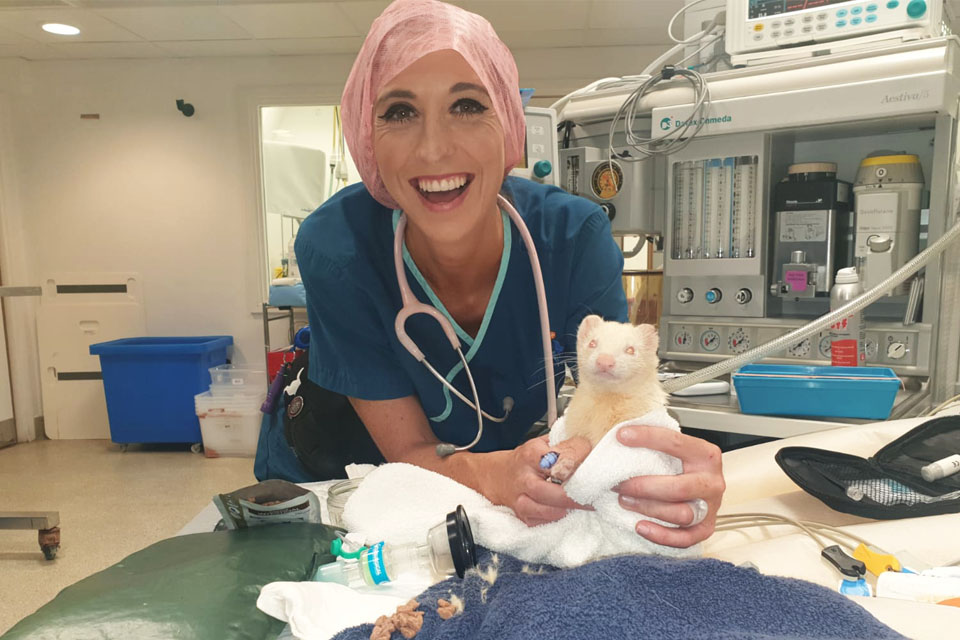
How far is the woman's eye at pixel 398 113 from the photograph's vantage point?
87 cm

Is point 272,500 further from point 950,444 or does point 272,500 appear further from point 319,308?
point 950,444

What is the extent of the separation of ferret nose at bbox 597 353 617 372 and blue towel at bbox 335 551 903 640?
0.59ft

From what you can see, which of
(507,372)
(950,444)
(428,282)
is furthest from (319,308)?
(950,444)

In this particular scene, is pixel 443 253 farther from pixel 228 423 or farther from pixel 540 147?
pixel 228 423

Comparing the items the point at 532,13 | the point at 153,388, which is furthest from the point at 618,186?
the point at 153,388

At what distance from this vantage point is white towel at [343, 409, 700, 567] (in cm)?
62

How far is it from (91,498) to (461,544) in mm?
2931

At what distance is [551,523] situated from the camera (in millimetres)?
696

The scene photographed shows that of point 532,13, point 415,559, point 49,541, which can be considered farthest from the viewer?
point 532,13

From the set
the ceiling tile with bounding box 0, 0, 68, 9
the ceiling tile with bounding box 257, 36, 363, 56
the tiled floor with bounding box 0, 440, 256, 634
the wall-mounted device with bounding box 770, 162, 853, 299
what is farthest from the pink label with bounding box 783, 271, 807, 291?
the ceiling tile with bounding box 0, 0, 68, 9

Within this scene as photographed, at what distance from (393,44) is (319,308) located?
17.9 inches

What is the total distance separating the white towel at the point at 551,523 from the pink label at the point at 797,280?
1049 millimetres

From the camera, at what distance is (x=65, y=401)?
3.87 metres

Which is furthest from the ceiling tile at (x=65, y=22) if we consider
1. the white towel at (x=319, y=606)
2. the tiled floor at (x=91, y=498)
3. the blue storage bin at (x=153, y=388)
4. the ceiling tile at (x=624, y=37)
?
the white towel at (x=319, y=606)
